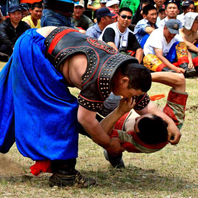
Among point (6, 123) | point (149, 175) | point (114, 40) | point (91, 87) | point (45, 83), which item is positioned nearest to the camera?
point (91, 87)

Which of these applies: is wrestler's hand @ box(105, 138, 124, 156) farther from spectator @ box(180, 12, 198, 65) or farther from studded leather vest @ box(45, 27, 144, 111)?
spectator @ box(180, 12, 198, 65)

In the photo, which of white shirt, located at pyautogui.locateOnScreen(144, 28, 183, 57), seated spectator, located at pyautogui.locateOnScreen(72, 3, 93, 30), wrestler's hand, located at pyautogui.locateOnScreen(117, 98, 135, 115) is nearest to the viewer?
wrestler's hand, located at pyautogui.locateOnScreen(117, 98, 135, 115)

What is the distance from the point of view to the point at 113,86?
3.13 meters

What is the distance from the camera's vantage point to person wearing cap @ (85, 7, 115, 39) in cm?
793

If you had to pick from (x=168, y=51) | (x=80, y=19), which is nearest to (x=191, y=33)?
(x=168, y=51)

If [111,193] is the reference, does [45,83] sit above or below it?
above

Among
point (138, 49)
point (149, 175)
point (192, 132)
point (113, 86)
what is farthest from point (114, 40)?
point (113, 86)

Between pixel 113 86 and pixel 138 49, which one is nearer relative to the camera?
pixel 113 86

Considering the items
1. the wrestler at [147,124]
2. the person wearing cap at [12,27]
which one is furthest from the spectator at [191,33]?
the wrestler at [147,124]

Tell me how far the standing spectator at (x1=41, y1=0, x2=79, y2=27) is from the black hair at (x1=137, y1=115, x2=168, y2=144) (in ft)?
9.99

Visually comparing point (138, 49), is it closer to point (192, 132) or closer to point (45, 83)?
point (192, 132)

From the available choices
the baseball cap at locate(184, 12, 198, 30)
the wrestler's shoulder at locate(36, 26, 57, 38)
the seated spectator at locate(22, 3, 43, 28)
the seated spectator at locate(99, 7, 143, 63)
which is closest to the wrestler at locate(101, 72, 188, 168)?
the wrestler's shoulder at locate(36, 26, 57, 38)

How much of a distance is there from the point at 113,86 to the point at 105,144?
45 centimetres

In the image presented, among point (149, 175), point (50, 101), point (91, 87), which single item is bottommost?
point (149, 175)
